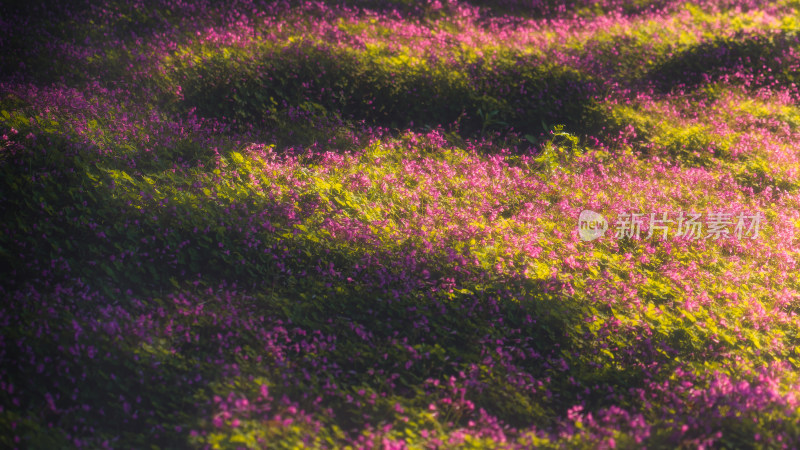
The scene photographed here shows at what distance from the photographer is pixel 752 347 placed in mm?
6980

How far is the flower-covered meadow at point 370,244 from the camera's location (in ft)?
18.9

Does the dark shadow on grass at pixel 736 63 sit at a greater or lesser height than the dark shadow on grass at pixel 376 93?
greater

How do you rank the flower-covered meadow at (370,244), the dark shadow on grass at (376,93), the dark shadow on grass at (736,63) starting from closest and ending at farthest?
the flower-covered meadow at (370,244), the dark shadow on grass at (376,93), the dark shadow on grass at (736,63)

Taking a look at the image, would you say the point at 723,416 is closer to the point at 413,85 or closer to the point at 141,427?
the point at 141,427

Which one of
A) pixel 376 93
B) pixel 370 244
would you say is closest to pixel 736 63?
pixel 376 93

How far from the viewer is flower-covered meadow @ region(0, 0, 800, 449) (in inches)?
227

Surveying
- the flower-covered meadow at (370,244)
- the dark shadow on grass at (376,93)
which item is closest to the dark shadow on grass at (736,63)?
the flower-covered meadow at (370,244)

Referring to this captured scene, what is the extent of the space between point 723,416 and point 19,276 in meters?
7.10

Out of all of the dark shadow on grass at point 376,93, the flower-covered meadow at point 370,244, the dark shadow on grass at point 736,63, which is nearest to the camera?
the flower-covered meadow at point 370,244

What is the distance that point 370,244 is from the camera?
25.0ft

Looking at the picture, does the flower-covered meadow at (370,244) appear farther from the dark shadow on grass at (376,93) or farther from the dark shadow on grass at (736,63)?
the dark shadow on grass at (736,63)

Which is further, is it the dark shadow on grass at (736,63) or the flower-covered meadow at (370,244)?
the dark shadow on grass at (736,63)

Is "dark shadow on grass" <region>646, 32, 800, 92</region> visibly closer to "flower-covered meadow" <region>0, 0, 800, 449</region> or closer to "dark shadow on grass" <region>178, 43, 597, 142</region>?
"flower-covered meadow" <region>0, 0, 800, 449</region>

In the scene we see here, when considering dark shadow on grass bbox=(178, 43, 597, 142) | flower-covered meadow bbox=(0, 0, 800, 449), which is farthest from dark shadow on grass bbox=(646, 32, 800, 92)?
dark shadow on grass bbox=(178, 43, 597, 142)
